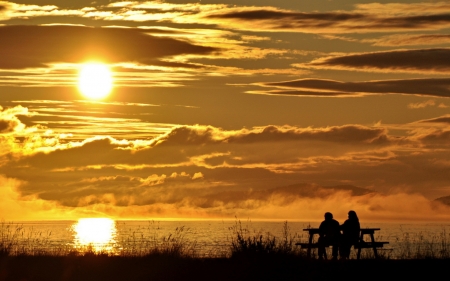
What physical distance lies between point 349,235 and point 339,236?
0.29 meters

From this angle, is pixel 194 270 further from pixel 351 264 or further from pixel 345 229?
pixel 345 229

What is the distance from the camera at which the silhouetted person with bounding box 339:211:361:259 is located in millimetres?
26500

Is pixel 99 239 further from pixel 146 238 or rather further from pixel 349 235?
pixel 349 235

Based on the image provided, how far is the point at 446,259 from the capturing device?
25531 millimetres

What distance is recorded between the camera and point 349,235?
87.7 feet

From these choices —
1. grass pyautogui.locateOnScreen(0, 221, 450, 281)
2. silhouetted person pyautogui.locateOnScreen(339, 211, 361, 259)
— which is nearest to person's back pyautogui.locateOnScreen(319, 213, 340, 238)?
silhouetted person pyautogui.locateOnScreen(339, 211, 361, 259)

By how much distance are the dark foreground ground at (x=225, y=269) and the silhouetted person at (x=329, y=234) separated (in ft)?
7.18

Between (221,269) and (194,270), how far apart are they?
68cm

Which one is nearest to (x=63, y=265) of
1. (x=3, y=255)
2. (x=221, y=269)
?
(x=3, y=255)

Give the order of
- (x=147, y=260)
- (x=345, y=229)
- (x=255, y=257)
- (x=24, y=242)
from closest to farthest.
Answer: (x=255, y=257)
(x=147, y=260)
(x=345, y=229)
(x=24, y=242)

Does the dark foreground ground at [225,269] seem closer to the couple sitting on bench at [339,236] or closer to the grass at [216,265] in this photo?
the grass at [216,265]

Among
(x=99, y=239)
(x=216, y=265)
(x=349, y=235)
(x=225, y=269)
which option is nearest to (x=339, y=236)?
(x=349, y=235)

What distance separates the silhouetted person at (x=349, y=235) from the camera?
26.5 meters

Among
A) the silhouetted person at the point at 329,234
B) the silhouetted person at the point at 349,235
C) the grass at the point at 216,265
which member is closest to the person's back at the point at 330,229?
the silhouetted person at the point at 329,234
